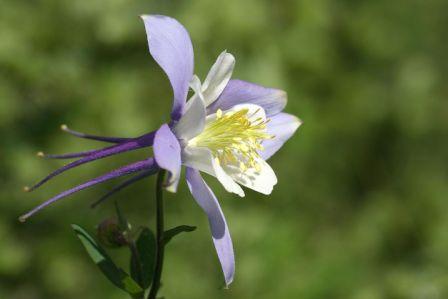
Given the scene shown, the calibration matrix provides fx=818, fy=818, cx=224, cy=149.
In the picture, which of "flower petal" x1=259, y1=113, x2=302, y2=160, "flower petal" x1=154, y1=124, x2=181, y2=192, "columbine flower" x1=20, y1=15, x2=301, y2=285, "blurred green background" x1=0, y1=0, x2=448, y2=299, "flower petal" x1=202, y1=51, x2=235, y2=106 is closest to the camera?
"flower petal" x1=154, y1=124, x2=181, y2=192

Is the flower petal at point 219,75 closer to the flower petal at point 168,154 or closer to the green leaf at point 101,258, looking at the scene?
the flower petal at point 168,154

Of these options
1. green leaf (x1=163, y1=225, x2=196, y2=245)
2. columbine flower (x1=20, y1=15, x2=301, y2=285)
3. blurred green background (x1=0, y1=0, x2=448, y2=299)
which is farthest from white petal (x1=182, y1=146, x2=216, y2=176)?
blurred green background (x1=0, y1=0, x2=448, y2=299)

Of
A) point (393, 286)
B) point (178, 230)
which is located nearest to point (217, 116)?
point (178, 230)

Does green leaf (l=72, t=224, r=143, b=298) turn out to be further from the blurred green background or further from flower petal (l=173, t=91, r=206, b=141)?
the blurred green background

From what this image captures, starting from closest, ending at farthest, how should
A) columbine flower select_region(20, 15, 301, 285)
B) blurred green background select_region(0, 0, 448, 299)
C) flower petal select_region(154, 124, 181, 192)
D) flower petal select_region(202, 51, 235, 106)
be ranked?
flower petal select_region(154, 124, 181, 192) → columbine flower select_region(20, 15, 301, 285) → flower petal select_region(202, 51, 235, 106) → blurred green background select_region(0, 0, 448, 299)

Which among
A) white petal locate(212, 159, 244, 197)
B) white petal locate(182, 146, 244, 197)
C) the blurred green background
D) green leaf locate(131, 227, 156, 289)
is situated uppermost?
white petal locate(182, 146, 244, 197)

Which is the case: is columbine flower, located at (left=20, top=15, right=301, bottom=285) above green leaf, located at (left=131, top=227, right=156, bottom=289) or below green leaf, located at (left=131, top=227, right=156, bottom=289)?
above

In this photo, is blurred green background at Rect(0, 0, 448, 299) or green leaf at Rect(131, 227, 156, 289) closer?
green leaf at Rect(131, 227, 156, 289)

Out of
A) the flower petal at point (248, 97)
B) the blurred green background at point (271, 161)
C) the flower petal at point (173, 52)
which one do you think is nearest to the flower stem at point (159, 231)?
the flower petal at point (173, 52)
